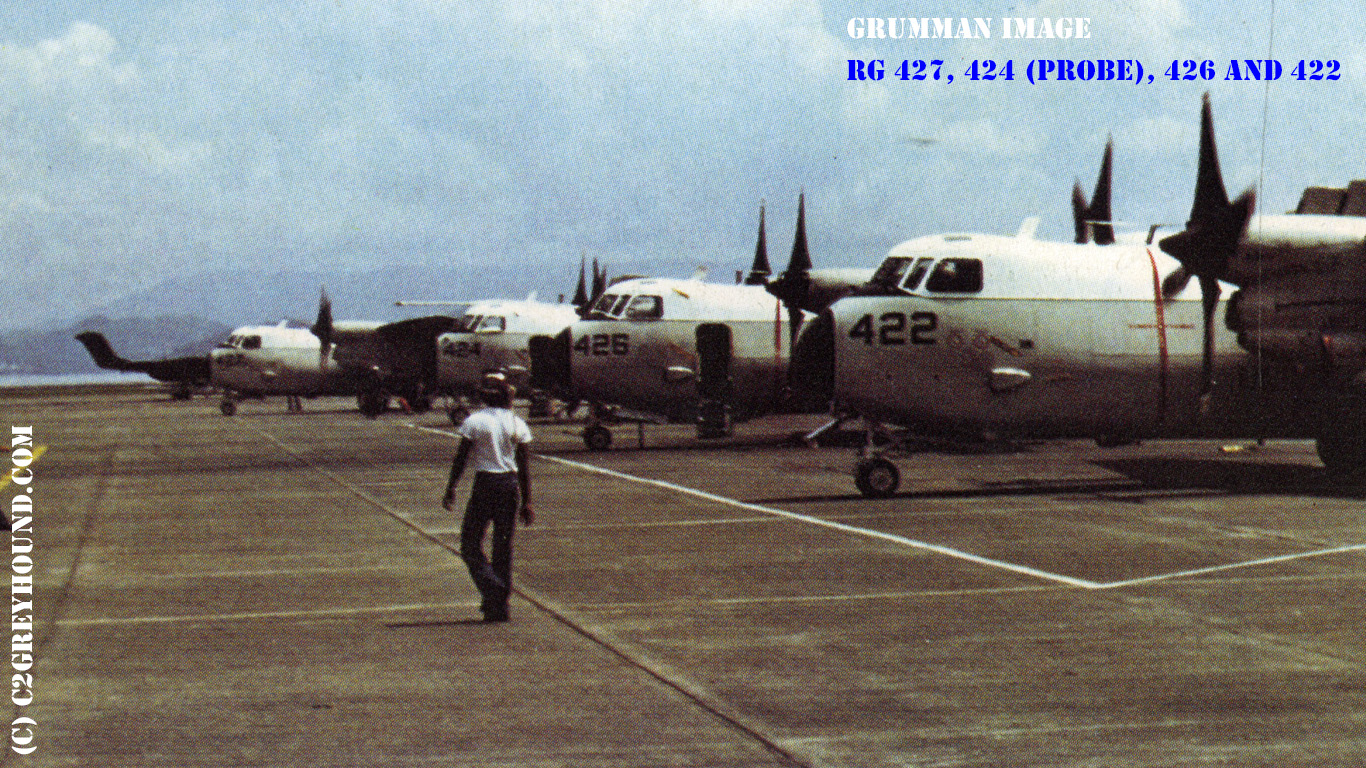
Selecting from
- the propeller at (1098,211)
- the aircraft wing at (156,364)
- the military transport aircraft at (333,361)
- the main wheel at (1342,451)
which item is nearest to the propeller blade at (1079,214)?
the propeller at (1098,211)

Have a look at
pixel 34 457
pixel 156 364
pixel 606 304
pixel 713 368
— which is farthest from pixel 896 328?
pixel 156 364

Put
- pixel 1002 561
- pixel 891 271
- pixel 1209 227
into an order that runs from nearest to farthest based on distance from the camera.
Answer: pixel 1002 561
pixel 1209 227
pixel 891 271

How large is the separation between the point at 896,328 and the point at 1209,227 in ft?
15.0

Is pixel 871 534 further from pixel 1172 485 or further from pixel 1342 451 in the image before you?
pixel 1342 451

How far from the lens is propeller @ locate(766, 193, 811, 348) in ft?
102

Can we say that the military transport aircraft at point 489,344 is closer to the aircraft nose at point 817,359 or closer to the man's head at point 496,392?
the aircraft nose at point 817,359

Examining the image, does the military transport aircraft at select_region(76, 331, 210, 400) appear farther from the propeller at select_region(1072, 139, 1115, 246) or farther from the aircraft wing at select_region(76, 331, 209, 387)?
the propeller at select_region(1072, 139, 1115, 246)

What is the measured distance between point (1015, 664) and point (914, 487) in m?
13.4

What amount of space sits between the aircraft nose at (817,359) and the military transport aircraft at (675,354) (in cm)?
969

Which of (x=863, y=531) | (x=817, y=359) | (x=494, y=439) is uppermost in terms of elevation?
(x=817, y=359)

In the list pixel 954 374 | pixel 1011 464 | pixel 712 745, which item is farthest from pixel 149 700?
pixel 1011 464

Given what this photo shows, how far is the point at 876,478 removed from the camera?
21.3m

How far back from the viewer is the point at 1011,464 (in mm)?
27875

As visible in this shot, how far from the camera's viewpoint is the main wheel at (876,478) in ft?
69.8
